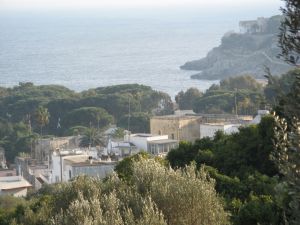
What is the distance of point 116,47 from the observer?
13788cm

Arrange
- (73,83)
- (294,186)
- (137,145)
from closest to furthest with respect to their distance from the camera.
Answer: (294,186), (137,145), (73,83)

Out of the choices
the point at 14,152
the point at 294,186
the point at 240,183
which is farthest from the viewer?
the point at 14,152

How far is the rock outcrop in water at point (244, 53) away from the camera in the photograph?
3305 inches

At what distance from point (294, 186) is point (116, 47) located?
134138mm

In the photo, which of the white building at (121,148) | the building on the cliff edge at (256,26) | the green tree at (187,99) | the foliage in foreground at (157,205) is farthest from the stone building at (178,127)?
the building on the cliff edge at (256,26)

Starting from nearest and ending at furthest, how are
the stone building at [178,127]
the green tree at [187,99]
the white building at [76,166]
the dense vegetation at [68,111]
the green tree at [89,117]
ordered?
the white building at [76,166] → the stone building at [178,127] → the dense vegetation at [68,111] → the green tree at [89,117] → the green tree at [187,99]

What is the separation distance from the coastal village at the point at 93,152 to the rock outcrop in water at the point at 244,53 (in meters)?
43.8

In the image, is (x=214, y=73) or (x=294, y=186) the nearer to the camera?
(x=294, y=186)

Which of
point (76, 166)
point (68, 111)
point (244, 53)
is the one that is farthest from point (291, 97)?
point (244, 53)

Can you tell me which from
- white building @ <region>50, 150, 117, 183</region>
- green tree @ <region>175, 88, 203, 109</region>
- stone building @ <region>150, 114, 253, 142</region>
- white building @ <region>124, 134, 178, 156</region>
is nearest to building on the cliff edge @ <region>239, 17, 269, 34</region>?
green tree @ <region>175, 88, 203, 109</region>

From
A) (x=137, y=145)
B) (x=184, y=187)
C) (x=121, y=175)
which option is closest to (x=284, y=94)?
(x=184, y=187)

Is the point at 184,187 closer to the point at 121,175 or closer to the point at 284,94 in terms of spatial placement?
the point at 284,94

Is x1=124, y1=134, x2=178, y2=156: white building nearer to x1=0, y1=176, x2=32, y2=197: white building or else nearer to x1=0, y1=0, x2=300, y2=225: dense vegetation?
x1=0, y1=176, x2=32, y2=197: white building

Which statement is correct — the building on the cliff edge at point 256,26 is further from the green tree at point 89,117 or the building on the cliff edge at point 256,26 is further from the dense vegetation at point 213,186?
the dense vegetation at point 213,186
